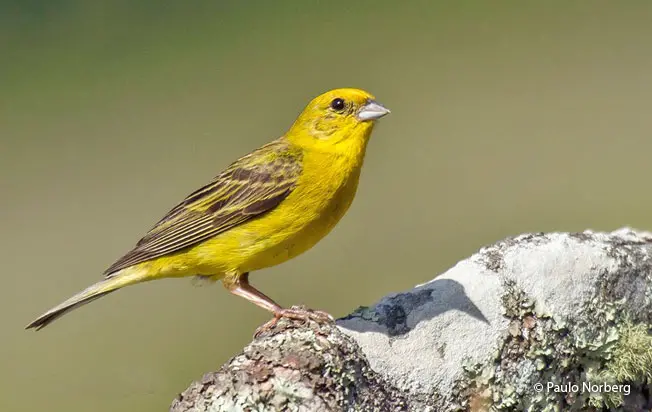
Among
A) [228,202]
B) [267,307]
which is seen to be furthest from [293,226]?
[228,202]

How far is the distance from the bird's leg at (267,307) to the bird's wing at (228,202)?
275mm

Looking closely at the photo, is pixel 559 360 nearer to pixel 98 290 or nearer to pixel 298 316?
pixel 298 316

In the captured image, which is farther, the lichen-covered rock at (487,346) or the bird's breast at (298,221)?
the bird's breast at (298,221)

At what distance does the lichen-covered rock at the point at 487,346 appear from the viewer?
341cm

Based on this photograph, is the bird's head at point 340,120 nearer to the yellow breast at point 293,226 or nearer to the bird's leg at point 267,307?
the yellow breast at point 293,226

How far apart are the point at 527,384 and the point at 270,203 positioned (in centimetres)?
159

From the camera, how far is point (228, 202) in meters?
5.27

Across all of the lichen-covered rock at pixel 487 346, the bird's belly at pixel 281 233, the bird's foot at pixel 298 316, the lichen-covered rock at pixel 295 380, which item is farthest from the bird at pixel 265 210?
the lichen-covered rock at pixel 295 380

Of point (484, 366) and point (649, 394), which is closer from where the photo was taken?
point (484, 366)

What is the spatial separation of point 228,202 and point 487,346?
1745 mm

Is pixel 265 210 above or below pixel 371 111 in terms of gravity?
below

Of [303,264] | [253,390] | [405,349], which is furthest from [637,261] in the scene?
[303,264]

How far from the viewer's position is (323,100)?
5.45 metres

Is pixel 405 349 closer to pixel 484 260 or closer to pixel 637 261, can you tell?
pixel 484 260
